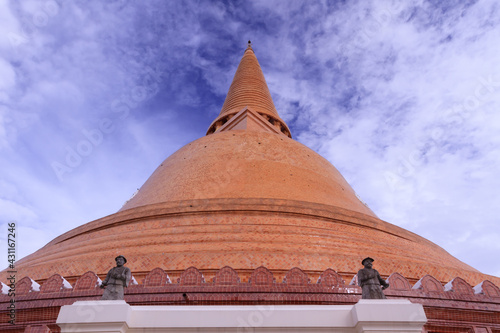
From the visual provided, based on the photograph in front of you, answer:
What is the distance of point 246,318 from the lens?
4.95 metres

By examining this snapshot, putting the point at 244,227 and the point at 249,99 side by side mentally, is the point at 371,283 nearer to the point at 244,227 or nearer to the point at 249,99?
the point at 244,227

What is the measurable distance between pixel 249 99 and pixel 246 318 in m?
18.1

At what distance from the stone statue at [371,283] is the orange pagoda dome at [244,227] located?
2336mm

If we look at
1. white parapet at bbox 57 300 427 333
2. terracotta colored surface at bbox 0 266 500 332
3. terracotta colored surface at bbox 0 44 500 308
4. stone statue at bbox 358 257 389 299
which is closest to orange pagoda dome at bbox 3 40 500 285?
terracotta colored surface at bbox 0 44 500 308

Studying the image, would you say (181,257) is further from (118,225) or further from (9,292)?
(118,225)

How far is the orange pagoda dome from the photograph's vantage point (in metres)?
7.97

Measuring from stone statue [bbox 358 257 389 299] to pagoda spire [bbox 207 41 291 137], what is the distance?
1535 cm

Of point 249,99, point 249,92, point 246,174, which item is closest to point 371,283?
point 246,174

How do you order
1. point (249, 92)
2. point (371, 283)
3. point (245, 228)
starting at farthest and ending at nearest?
point (249, 92), point (245, 228), point (371, 283)

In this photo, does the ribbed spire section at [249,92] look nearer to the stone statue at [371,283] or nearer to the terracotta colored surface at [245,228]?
the terracotta colored surface at [245,228]

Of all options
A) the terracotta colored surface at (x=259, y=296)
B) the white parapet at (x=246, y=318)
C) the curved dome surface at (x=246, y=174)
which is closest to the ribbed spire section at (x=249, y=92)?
the curved dome surface at (x=246, y=174)

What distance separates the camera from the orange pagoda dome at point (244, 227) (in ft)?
26.2

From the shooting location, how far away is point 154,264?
25.9 ft

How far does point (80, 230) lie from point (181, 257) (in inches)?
199
